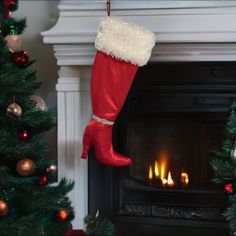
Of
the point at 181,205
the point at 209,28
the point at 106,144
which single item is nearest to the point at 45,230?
the point at 106,144

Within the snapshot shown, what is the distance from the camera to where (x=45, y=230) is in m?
1.60

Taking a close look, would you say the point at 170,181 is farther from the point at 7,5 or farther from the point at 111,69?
the point at 7,5

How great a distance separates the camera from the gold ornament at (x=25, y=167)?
1.49m

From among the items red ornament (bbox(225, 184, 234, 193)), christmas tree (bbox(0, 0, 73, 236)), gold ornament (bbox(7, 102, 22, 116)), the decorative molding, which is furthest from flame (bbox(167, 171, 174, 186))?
gold ornament (bbox(7, 102, 22, 116))

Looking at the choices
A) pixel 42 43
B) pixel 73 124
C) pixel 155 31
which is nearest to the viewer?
pixel 155 31

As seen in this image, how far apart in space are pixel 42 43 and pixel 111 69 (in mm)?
558

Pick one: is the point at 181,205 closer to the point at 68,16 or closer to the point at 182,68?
the point at 182,68

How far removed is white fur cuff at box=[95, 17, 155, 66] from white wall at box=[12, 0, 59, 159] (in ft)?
1.68

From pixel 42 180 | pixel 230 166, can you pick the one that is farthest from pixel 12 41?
pixel 230 166

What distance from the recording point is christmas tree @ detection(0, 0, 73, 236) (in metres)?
1.47

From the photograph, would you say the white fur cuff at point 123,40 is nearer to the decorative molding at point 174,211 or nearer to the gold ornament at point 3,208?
the gold ornament at point 3,208

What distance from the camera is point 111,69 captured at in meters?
1.61

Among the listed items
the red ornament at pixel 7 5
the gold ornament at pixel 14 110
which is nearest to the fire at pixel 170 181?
the gold ornament at pixel 14 110

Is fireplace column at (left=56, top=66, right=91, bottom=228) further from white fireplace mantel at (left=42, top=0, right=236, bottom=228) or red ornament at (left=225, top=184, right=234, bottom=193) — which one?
red ornament at (left=225, top=184, right=234, bottom=193)
